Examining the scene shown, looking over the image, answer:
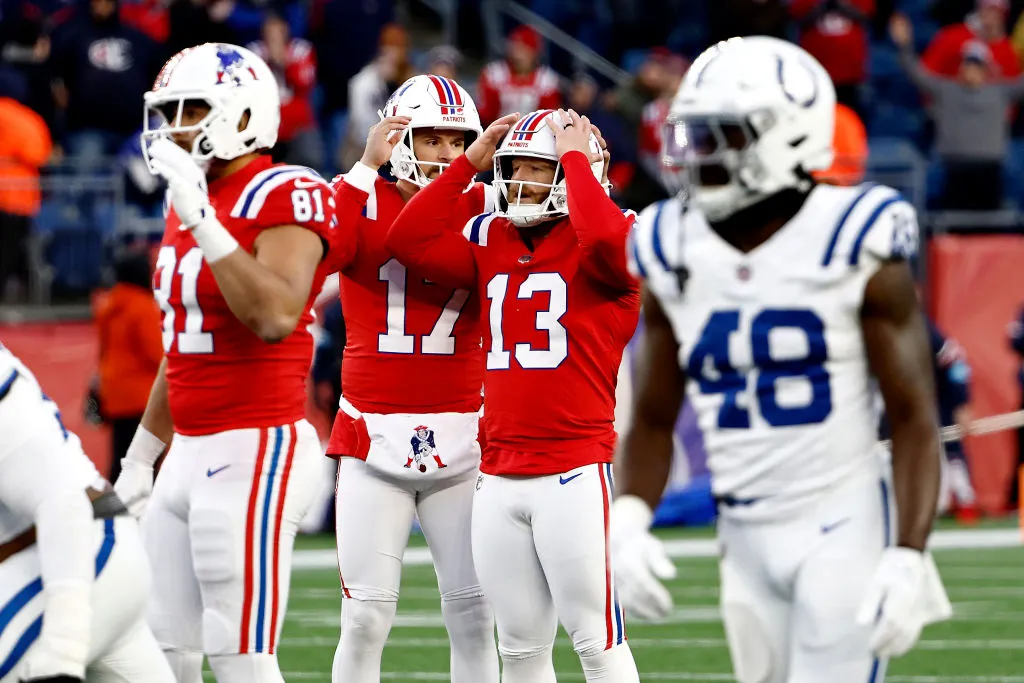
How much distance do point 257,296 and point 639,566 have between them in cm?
121

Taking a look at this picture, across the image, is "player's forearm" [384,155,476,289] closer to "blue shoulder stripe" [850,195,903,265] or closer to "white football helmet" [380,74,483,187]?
"white football helmet" [380,74,483,187]

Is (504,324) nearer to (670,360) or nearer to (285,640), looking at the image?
(670,360)

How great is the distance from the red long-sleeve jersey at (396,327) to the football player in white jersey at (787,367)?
1460mm

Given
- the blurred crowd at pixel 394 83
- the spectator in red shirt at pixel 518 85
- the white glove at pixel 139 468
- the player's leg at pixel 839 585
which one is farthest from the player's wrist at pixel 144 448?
the spectator in red shirt at pixel 518 85

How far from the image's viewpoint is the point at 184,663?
409 centimetres

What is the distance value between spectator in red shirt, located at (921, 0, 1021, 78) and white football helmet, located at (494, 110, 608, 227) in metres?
8.81

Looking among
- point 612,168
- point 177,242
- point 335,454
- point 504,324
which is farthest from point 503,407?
point 612,168

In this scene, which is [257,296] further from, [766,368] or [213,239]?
[766,368]

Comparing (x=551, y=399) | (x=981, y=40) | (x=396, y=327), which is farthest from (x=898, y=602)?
(x=981, y=40)

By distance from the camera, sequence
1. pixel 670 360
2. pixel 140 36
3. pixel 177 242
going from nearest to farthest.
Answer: pixel 670 360 → pixel 177 242 → pixel 140 36

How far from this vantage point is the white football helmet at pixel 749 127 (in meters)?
3.06

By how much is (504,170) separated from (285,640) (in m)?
3.03

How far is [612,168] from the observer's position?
1156 cm

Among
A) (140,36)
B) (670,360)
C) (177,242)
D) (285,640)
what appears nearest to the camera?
(670,360)
